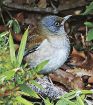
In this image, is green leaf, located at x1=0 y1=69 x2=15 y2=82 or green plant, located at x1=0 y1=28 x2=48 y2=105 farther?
green leaf, located at x1=0 y1=69 x2=15 y2=82

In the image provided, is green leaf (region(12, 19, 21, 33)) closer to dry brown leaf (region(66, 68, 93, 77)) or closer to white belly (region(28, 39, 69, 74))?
dry brown leaf (region(66, 68, 93, 77))

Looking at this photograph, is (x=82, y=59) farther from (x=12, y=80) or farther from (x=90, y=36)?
(x=12, y=80)

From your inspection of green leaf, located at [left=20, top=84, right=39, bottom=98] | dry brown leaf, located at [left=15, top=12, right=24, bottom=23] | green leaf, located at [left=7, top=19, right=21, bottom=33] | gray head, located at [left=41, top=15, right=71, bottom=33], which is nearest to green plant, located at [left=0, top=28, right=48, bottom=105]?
green leaf, located at [left=20, top=84, right=39, bottom=98]

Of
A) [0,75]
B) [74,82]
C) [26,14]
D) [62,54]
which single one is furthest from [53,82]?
[0,75]

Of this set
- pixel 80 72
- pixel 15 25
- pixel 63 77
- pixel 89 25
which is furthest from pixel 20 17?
pixel 63 77

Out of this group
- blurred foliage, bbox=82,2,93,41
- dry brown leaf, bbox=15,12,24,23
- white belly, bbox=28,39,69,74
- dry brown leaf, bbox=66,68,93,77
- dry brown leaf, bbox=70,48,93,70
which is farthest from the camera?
dry brown leaf, bbox=15,12,24,23

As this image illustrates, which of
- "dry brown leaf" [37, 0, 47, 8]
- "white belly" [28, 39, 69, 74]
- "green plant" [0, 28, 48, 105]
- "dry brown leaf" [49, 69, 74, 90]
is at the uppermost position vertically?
"green plant" [0, 28, 48, 105]

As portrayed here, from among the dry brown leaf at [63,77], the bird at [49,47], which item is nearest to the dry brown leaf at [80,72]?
the dry brown leaf at [63,77]

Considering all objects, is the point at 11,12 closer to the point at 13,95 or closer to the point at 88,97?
the point at 88,97

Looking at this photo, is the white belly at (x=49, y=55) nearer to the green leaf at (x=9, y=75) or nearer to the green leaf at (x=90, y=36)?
the green leaf at (x=90, y=36)
